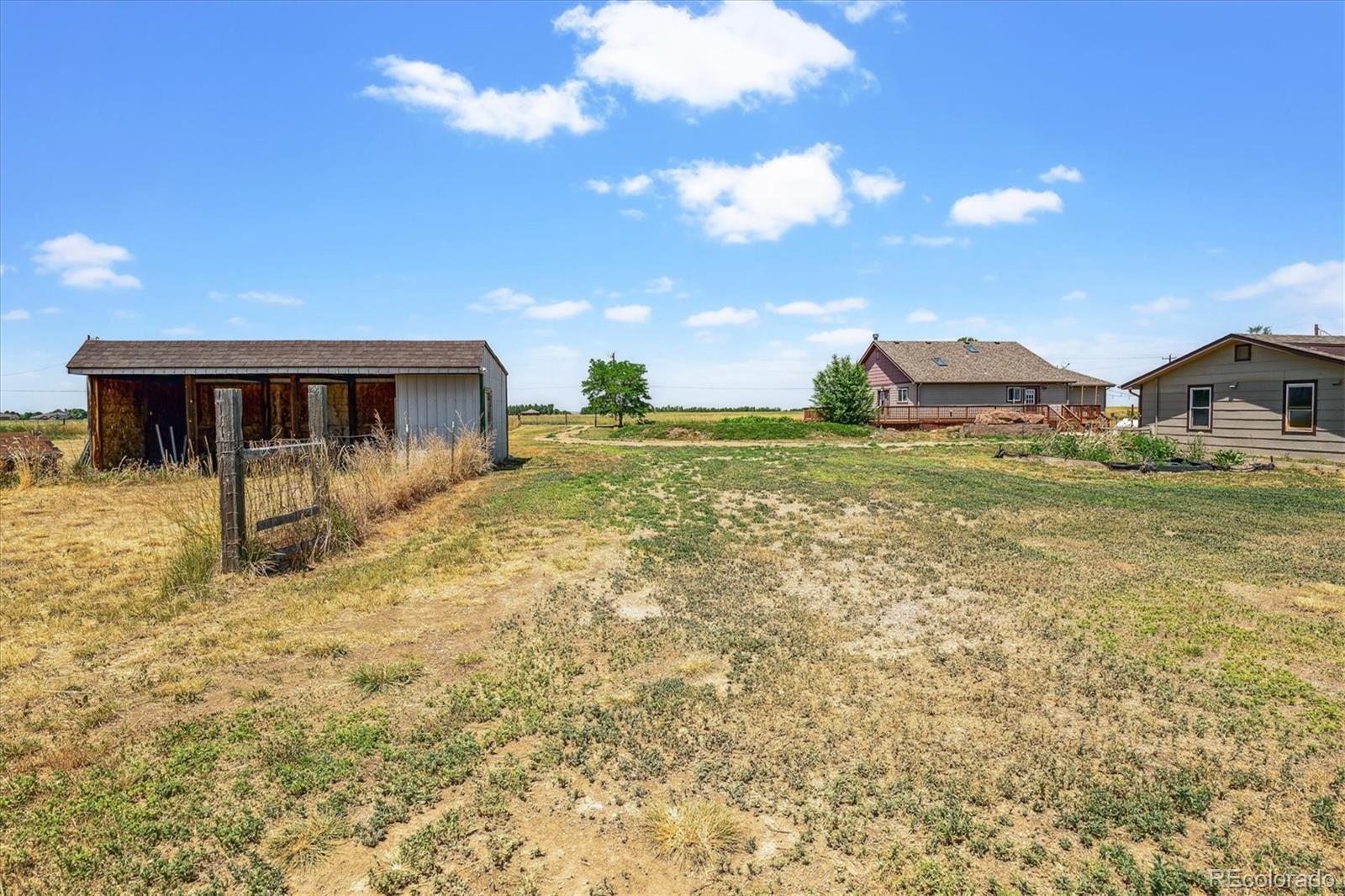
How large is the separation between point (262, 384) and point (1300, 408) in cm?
2745

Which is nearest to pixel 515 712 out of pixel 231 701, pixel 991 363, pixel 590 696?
pixel 590 696

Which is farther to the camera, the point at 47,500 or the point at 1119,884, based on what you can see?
the point at 47,500

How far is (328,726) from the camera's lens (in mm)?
4031

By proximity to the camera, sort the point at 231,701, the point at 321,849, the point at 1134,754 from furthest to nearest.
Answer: the point at 231,701 < the point at 1134,754 < the point at 321,849

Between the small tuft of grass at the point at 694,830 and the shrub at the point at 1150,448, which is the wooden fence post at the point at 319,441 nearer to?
the small tuft of grass at the point at 694,830

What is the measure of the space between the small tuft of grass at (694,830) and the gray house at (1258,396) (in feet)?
68.9

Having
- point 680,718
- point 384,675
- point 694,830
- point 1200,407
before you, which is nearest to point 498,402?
point 384,675

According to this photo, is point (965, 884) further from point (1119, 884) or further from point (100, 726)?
point (100, 726)

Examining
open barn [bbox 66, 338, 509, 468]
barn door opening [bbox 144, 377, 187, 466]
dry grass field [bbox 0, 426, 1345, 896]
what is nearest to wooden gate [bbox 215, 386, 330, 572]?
dry grass field [bbox 0, 426, 1345, 896]

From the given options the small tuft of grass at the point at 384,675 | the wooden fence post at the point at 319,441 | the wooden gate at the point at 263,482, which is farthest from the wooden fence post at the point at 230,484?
the small tuft of grass at the point at 384,675

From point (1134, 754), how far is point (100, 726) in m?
5.81

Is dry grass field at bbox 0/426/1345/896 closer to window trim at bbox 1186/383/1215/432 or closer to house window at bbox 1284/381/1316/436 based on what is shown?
house window at bbox 1284/381/1316/436

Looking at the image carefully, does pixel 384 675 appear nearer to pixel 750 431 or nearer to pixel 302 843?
pixel 302 843

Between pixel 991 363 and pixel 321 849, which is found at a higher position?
pixel 991 363
